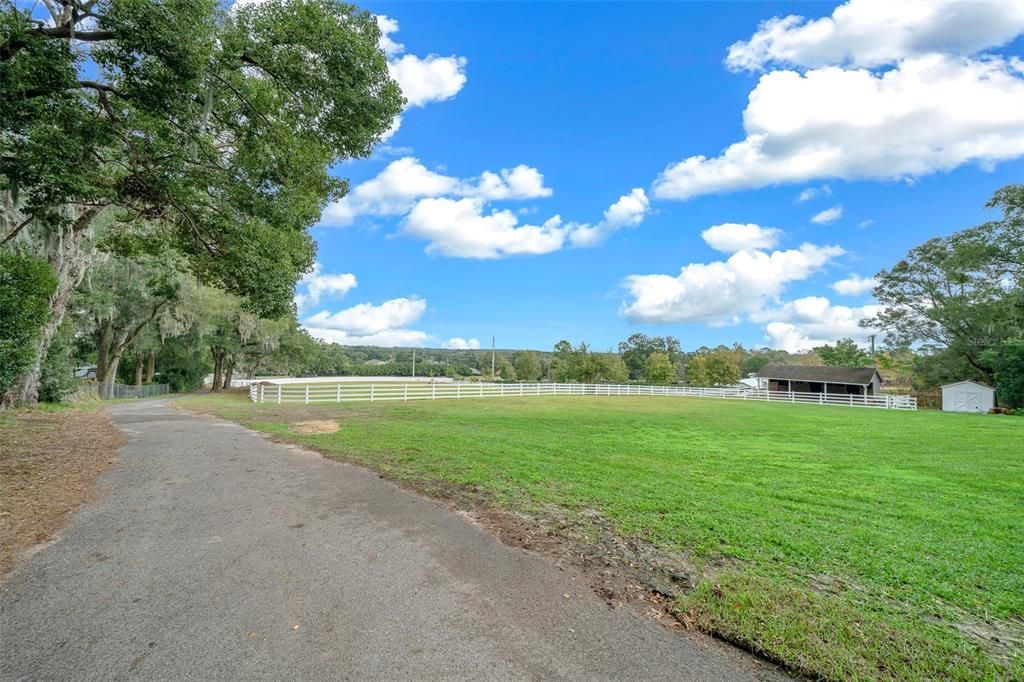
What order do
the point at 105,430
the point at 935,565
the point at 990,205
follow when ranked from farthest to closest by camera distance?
the point at 990,205, the point at 105,430, the point at 935,565

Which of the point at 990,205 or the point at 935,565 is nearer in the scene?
the point at 935,565

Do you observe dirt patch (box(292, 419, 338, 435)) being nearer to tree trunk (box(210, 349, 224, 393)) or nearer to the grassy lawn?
the grassy lawn

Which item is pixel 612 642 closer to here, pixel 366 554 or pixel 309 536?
pixel 366 554

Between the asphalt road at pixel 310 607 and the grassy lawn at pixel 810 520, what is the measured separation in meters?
0.63

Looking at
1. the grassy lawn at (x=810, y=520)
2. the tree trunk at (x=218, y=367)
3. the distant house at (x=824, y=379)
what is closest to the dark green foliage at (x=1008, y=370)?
the distant house at (x=824, y=379)

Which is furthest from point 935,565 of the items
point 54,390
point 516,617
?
point 54,390

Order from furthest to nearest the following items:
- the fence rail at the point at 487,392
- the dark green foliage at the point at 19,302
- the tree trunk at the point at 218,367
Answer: the tree trunk at the point at 218,367, the fence rail at the point at 487,392, the dark green foliage at the point at 19,302

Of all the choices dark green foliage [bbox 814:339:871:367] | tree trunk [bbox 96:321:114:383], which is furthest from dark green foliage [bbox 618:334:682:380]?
tree trunk [bbox 96:321:114:383]

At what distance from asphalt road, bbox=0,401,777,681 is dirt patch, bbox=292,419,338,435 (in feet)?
18.1

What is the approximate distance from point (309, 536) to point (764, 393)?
139 feet

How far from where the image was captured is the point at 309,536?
12.8ft

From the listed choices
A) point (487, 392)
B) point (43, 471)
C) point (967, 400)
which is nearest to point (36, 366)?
point (43, 471)

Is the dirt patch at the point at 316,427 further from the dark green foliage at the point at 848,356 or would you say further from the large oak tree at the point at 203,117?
the dark green foliage at the point at 848,356

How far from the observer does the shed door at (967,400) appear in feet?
92.0
